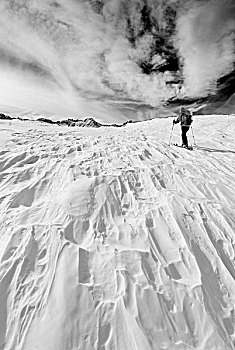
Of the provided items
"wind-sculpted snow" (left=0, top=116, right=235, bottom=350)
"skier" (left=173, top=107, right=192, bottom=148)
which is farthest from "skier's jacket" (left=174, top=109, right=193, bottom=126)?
"wind-sculpted snow" (left=0, top=116, right=235, bottom=350)

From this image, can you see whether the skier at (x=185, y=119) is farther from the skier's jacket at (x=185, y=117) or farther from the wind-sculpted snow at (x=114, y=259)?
the wind-sculpted snow at (x=114, y=259)

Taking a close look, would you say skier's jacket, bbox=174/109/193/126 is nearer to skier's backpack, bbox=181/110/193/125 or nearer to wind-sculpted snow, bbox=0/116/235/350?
skier's backpack, bbox=181/110/193/125

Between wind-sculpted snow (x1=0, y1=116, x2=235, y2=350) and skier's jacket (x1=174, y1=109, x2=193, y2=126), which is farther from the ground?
skier's jacket (x1=174, y1=109, x2=193, y2=126)

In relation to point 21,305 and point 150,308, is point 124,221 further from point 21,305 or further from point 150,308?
point 21,305

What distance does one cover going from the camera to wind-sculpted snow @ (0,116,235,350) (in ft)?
8.40

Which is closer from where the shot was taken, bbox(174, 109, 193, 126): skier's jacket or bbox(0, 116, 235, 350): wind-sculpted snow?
bbox(0, 116, 235, 350): wind-sculpted snow

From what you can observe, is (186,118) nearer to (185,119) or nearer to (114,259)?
(185,119)

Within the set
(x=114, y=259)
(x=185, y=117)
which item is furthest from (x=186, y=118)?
(x=114, y=259)

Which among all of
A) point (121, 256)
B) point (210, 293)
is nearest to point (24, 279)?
point (121, 256)

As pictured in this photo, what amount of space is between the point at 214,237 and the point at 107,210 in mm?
1871

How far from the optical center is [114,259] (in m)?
3.29

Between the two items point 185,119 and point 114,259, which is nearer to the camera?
point 114,259

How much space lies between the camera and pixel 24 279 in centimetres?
297

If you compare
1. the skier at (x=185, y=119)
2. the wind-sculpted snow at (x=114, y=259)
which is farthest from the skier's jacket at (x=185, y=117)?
the wind-sculpted snow at (x=114, y=259)
